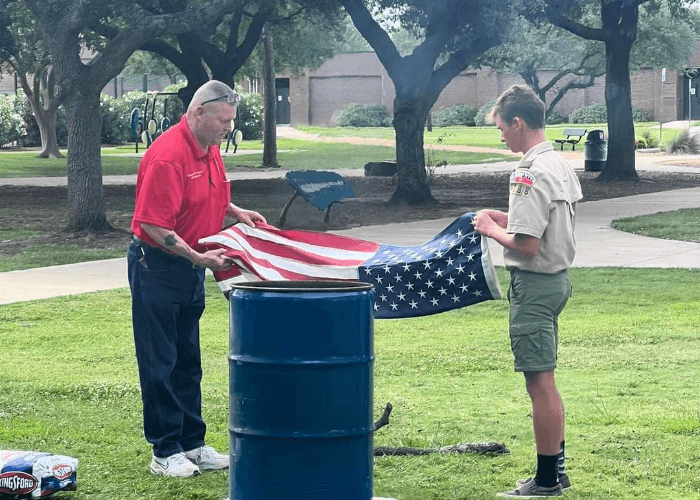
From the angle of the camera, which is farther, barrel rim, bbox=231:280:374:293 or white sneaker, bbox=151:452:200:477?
white sneaker, bbox=151:452:200:477

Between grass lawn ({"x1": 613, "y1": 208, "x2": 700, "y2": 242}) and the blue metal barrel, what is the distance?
43.5 ft

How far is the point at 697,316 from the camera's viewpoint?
36.0ft

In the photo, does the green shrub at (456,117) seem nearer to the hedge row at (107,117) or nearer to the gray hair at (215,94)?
the hedge row at (107,117)

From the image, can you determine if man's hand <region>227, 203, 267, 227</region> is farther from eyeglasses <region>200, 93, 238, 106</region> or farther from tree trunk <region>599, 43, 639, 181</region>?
tree trunk <region>599, 43, 639, 181</region>

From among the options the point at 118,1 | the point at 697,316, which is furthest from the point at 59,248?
the point at 697,316

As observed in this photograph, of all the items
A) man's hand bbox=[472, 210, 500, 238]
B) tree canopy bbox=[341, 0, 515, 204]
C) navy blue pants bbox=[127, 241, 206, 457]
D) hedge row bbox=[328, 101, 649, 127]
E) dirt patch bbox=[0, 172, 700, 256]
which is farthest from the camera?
hedge row bbox=[328, 101, 649, 127]

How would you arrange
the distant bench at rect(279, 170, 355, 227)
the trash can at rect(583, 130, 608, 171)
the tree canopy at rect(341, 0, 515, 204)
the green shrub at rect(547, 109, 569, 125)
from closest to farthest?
1. the distant bench at rect(279, 170, 355, 227)
2. the tree canopy at rect(341, 0, 515, 204)
3. the trash can at rect(583, 130, 608, 171)
4. the green shrub at rect(547, 109, 569, 125)

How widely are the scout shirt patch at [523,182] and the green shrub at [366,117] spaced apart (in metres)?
73.0

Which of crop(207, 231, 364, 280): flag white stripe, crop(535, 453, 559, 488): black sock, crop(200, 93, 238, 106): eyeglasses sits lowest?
crop(535, 453, 559, 488): black sock

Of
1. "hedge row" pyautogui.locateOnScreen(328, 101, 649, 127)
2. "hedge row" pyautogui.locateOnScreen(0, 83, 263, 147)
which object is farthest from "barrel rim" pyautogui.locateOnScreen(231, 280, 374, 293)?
"hedge row" pyautogui.locateOnScreen(328, 101, 649, 127)

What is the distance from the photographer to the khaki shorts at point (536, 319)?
5383mm

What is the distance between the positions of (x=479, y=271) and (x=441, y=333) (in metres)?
4.67

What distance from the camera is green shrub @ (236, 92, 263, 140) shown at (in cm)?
5869

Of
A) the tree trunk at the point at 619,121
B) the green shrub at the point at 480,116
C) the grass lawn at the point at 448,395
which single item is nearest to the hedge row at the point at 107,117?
the green shrub at the point at 480,116
